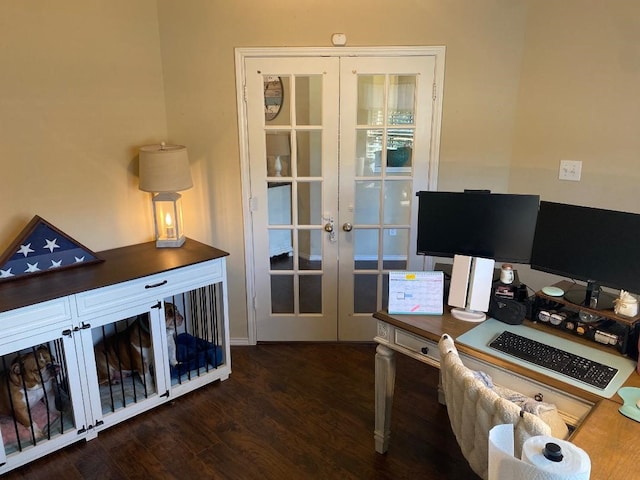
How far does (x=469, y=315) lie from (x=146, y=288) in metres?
1.72

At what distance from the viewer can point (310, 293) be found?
11.9 ft

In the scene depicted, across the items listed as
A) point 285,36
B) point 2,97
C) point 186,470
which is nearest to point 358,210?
point 285,36

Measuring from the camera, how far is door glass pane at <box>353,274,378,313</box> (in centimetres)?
361

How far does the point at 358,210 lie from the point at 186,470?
6.36 ft

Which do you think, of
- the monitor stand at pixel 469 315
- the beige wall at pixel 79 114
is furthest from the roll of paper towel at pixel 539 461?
the beige wall at pixel 79 114

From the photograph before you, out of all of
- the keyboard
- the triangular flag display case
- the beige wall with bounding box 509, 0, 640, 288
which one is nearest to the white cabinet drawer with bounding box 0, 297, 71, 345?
the triangular flag display case

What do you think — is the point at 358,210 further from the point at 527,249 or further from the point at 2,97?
the point at 2,97

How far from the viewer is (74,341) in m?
2.49

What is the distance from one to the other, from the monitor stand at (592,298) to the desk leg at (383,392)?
0.85 m

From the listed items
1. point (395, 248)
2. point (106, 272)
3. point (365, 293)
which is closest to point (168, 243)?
point (106, 272)

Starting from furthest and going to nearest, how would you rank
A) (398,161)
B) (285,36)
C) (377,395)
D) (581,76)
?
(398,161) < (285,36) < (581,76) < (377,395)

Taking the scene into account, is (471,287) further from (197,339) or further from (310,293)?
(197,339)

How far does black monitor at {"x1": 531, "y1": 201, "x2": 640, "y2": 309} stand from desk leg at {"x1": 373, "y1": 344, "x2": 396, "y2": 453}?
811 millimetres

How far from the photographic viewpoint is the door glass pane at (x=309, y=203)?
3416 millimetres
